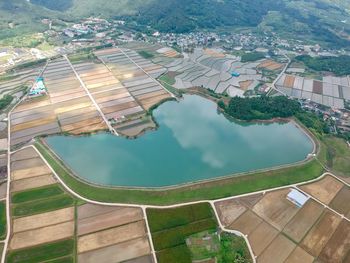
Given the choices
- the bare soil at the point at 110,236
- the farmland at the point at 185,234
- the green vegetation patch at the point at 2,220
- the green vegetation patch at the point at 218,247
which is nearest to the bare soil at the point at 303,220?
the green vegetation patch at the point at 218,247

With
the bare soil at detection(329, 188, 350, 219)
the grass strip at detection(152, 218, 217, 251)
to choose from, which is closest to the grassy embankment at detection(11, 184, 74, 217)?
the grass strip at detection(152, 218, 217, 251)

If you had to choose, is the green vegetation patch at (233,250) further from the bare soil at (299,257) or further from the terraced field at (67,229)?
the terraced field at (67,229)

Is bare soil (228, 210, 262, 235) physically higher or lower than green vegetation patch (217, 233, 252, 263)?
lower

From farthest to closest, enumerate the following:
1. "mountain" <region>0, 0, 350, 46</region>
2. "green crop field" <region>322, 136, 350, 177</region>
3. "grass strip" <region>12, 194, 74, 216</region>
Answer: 1. "mountain" <region>0, 0, 350, 46</region>
2. "green crop field" <region>322, 136, 350, 177</region>
3. "grass strip" <region>12, 194, 74, 216</region>

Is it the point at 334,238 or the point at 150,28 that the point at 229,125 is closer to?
the point at 334,238

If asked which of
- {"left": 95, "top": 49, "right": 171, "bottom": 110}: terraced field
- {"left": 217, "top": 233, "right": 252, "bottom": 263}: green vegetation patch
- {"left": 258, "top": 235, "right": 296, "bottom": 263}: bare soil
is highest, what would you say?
{"left": 217, "top": 233, "right": 252, "bottom": 263}: green vegetation patch

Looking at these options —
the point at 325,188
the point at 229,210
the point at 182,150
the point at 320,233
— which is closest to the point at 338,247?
the point at 320,233

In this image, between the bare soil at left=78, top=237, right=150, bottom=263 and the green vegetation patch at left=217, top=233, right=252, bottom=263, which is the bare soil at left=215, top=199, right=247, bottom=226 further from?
the bare soil at left=78, top=237, right=150, bottom=263
